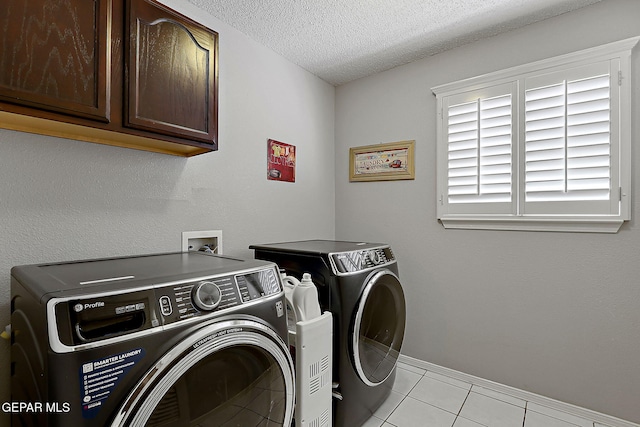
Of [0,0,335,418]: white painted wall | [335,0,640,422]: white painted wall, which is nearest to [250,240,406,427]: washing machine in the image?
[0,0,335,418]: white painted wall

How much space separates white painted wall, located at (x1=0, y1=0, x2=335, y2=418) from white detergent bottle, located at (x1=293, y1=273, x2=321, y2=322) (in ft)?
2.45

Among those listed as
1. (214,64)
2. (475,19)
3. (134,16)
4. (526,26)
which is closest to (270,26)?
(214,64)

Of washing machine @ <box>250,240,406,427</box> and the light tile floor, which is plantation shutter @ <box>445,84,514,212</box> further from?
the light tile floor

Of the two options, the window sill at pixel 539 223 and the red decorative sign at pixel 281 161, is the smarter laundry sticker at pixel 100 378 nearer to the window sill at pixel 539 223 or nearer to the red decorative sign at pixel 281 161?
the red decorative sign at pixel 281 161

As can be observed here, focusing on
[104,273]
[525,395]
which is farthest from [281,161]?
[525,395]

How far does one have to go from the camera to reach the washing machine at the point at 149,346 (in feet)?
2.33

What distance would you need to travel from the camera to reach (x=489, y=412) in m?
1.86

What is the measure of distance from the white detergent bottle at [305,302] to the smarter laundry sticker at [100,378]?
741mm

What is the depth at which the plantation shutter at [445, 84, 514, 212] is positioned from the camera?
6.64ft

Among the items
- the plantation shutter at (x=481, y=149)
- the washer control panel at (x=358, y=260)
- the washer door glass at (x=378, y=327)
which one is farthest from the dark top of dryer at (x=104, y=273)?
the plantation shutter at (x=481, y=149)

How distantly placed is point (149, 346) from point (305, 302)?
0.73 metres

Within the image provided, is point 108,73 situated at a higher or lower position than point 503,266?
higher

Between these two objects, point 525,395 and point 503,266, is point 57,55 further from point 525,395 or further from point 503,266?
point 525,395

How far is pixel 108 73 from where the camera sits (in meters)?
1.15
